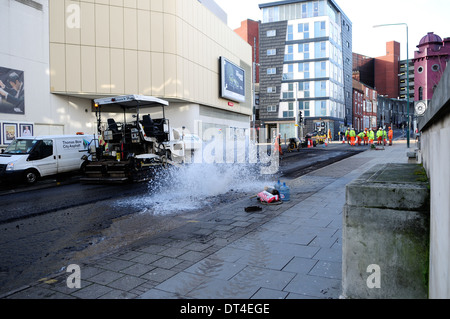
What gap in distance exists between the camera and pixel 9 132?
706 inches

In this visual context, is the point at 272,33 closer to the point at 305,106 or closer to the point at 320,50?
the point at 320,50

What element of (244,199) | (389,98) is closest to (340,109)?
(389,98)

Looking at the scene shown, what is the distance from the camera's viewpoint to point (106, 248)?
5.21m

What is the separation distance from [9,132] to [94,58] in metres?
7.65

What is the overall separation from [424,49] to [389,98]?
72999 millimetres

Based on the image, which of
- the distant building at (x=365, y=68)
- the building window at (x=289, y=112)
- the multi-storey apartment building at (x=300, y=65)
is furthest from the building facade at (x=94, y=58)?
the distant building at (x=365, y=68)

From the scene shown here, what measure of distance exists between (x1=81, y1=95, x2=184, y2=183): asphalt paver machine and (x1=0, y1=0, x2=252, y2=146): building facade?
24.7 feet

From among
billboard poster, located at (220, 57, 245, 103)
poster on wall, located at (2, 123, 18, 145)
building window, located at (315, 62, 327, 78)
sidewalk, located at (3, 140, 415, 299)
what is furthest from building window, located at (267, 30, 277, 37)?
sidewalk, located at (3, 140, 415, 299)

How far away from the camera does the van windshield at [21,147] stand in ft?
→ 44.5

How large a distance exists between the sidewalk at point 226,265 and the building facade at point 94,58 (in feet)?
54.0

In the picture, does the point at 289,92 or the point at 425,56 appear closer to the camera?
the point at 425,56

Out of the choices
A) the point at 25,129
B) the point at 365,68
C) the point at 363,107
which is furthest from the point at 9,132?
the point at 365,68

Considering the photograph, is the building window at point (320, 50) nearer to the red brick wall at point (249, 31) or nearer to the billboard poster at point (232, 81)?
the red brick wall at point (249, 31)

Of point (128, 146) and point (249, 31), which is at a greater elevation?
point (249, 31)
